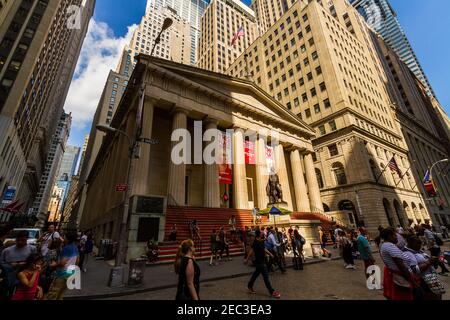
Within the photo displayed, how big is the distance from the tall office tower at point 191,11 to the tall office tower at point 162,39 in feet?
15.3

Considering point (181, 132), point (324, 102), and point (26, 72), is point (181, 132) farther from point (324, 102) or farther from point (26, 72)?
point (26, 72)

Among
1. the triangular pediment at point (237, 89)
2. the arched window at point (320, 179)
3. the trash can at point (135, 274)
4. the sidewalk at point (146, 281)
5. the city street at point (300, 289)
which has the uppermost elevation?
the triangular pediment at point (237, 89)

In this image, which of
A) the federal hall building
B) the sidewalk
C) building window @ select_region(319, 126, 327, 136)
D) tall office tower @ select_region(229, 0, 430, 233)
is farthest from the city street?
building window @ select_region(319, 126, 327, 136)

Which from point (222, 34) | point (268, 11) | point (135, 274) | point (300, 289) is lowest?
point (300, 289)

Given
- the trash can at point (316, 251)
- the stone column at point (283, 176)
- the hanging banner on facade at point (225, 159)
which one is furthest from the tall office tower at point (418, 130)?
the hanging banner on facade at point (225, 159)

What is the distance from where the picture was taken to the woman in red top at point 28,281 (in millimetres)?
3611

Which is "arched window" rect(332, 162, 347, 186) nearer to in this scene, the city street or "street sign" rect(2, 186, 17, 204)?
the city street

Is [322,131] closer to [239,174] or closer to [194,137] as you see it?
[239,174]

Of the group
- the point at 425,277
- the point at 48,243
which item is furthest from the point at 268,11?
the point at 425,277

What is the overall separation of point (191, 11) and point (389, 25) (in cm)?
11824

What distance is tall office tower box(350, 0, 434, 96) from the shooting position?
116838 millimetres

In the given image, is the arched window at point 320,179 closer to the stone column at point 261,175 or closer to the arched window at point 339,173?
the arched window at point 339,173

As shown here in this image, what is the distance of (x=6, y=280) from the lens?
4074 mm
